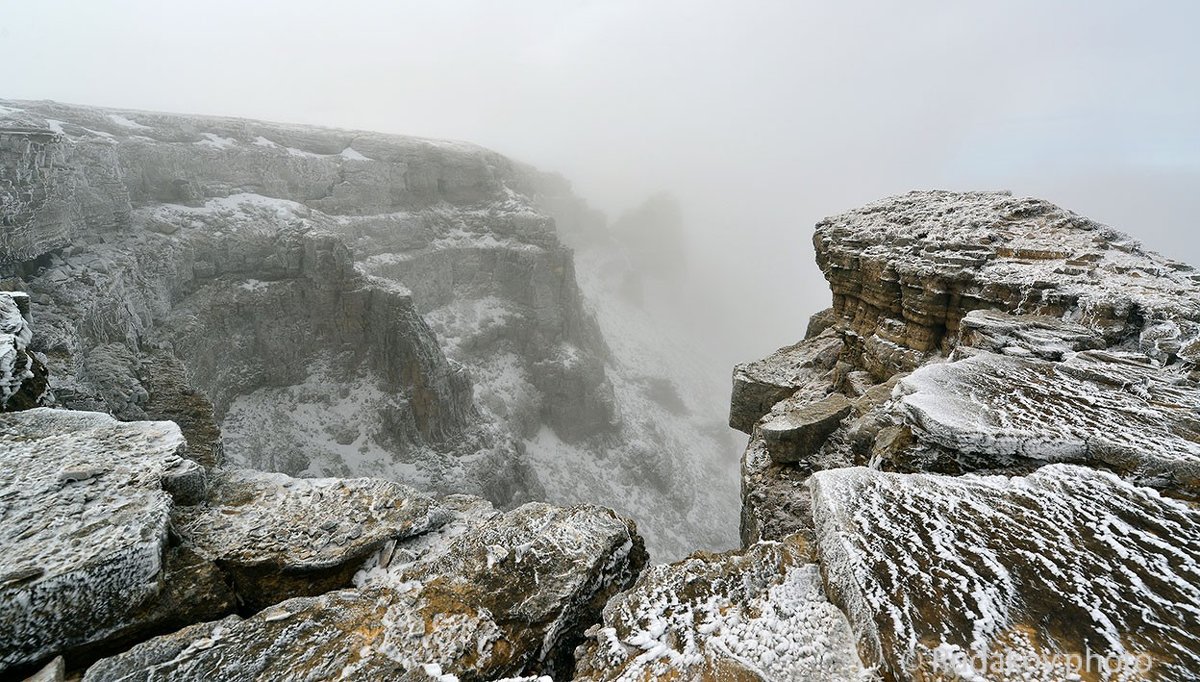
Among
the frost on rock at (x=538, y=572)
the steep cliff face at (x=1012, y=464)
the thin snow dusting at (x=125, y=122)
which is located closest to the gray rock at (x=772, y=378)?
the steep cliff face at (x=1012, y=464)

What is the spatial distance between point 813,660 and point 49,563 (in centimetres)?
757

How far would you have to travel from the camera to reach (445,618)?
513cm

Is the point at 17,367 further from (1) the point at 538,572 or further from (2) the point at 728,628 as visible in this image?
(2) the point at 728,628

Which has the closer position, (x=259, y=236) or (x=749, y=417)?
(x=749, y=417)

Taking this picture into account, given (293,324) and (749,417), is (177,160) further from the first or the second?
(749,417)

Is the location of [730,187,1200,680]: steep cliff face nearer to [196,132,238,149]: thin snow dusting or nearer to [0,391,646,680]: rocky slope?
[0,391,646,680]: rocky slope

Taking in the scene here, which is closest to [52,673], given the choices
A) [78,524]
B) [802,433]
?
[78,524]

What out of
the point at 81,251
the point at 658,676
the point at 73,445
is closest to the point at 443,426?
the point at 81,251

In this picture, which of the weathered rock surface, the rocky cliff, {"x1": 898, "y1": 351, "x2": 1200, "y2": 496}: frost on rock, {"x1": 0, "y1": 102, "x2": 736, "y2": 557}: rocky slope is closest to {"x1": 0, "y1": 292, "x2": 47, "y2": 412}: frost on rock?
the rocky cliff

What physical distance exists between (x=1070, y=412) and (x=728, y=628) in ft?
20.2

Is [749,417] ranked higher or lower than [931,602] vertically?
lower

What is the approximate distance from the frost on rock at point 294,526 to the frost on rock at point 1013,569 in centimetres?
592

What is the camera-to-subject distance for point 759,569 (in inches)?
212

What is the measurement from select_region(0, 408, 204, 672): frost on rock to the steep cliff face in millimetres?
7457
